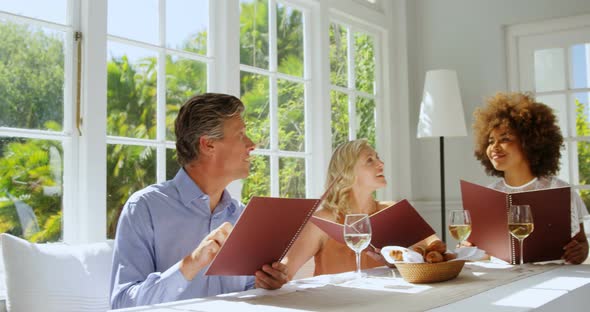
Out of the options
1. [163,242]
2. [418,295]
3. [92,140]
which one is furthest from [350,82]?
[418,295]

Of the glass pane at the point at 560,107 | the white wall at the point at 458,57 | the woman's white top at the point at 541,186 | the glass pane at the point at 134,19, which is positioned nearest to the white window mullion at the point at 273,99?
the glass pane at the point at 134,19

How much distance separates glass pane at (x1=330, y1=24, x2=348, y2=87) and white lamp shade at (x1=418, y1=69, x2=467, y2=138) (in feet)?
2.02

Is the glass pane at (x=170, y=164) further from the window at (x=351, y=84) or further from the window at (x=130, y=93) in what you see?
the window at (x=351, y=84)

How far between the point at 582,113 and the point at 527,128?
1700 millimetres

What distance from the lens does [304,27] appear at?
4309 millimetres

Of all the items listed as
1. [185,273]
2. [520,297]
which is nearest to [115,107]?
[185,273]

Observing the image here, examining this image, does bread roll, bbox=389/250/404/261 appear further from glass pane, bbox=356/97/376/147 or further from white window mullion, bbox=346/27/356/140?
glass pane, bbox=356/97/376/147

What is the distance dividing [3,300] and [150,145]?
41.9 inches

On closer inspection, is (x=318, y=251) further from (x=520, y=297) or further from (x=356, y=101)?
(x=356, y=101)

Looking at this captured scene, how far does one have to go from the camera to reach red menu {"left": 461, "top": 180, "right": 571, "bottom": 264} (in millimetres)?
2238

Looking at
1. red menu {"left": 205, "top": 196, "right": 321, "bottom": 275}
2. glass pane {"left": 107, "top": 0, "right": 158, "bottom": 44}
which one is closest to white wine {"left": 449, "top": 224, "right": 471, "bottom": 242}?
red menu {"left": 205, "top": 196, "right": 321, "bottom": 275}

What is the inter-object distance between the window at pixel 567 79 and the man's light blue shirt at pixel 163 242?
326cm

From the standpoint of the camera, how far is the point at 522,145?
309cm

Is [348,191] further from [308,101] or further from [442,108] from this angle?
[442,108]
